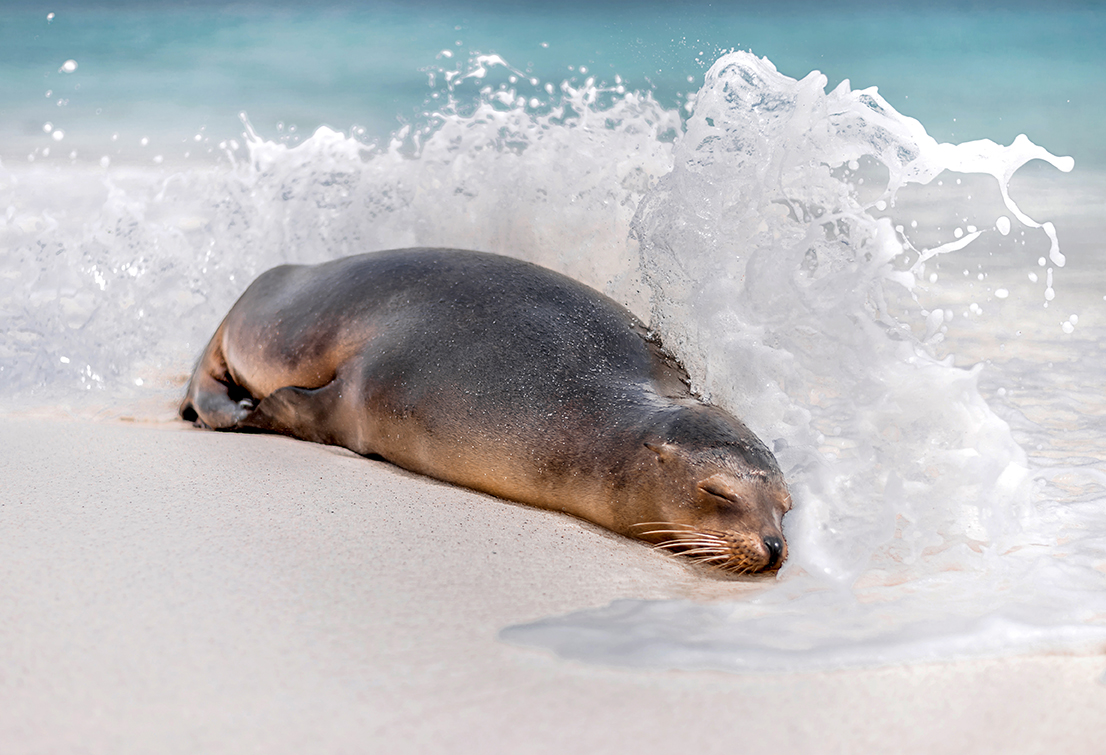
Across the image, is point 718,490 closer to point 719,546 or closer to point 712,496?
point 712,496

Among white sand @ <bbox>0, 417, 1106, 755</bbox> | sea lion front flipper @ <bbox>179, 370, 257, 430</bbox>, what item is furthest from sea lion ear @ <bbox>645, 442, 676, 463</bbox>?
sea lion front flipper @ <bbox>179, 370, 257, 430</bbox>

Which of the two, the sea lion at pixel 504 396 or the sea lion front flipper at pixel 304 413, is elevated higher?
the sea lion at pixel 504 396

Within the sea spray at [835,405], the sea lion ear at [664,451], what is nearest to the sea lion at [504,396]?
the sea lion ear at [664,451]

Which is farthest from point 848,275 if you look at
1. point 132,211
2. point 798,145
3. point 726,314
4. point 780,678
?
point 132,211

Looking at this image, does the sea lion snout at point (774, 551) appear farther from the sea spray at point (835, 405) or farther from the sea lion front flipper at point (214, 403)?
the sea lion front flipper at point (214, 403)

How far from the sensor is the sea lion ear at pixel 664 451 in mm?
2555

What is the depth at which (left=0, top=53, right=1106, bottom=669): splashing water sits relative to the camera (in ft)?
6.45

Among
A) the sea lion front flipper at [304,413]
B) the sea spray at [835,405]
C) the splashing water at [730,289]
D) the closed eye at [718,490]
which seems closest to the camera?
the sea spray at [835,405]

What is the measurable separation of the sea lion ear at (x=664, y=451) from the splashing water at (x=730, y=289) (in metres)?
0.36

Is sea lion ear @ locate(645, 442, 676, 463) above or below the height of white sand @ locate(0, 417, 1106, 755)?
above

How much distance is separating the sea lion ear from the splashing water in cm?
36

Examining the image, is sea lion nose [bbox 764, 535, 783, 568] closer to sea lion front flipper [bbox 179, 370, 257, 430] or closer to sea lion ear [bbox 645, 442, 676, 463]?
sea lion ear [bbox 645, 442, 676, 463]

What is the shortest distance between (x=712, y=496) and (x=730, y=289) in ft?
3.39

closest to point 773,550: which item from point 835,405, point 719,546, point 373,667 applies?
point 719,546
